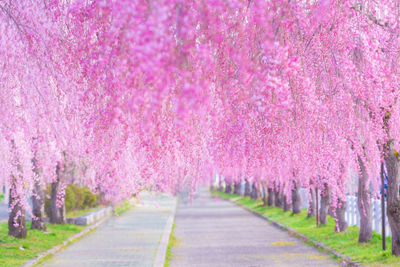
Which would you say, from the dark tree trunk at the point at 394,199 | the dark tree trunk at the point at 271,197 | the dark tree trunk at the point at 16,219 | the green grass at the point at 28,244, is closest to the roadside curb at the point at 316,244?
the dark tree trunk at the point at 394,199

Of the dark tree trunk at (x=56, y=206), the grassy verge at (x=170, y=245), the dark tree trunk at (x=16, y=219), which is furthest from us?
the dark tree trunk at (x=56, y=206)

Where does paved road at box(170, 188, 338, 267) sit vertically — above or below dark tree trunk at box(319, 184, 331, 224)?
below

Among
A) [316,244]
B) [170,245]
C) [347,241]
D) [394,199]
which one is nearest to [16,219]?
[170,245]

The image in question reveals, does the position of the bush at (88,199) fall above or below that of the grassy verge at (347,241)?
above

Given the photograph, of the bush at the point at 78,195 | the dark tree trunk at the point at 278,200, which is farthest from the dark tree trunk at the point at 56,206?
the dark tree trunk at the point at 278,200

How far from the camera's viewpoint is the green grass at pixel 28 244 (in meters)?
15.6

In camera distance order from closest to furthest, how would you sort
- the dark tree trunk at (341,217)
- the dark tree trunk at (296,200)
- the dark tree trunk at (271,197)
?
the dark tree trunk at (341,217)
the dark tree trunk at (296,200)
the dark tree trunk at (271,197)

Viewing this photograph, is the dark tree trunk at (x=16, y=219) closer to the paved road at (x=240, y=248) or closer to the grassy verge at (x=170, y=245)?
the grassy verge at (x=170, y=245)

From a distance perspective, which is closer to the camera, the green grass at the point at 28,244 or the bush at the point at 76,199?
the green grass at the point at 28,244

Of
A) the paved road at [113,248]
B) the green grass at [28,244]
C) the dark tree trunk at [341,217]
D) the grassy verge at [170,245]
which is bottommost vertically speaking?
the grassy verge at [170,245]

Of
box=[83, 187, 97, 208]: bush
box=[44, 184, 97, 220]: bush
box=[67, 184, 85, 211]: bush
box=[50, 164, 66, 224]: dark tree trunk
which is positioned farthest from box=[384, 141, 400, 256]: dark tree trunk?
box=[83, 187, 97, 208]: bush

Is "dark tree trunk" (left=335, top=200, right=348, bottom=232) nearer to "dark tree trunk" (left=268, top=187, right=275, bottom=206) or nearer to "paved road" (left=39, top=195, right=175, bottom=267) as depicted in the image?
"paved road" (left=39, top=195, right=175, bottom=267)

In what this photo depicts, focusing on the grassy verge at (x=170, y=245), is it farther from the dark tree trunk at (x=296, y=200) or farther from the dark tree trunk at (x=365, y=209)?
the dark tree trunk at (x=296, y=200)

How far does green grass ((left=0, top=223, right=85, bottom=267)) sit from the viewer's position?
1556 centimetres
